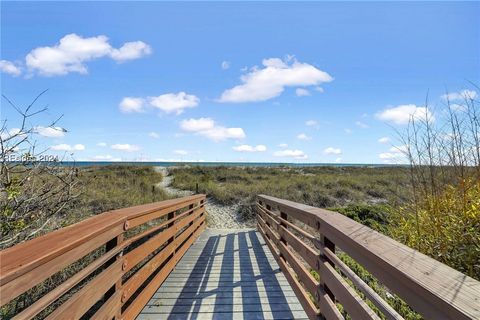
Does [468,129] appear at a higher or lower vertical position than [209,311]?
higher

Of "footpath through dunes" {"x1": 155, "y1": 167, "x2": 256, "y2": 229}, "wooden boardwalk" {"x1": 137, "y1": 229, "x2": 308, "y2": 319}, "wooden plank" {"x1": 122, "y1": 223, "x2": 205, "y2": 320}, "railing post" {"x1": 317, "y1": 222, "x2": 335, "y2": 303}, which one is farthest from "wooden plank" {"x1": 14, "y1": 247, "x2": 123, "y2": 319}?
"footpath through dunes" {"x1": 155, "y1": 167, "x2": 256, "y2": 229}

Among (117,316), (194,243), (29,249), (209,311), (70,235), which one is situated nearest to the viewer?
(29,249)

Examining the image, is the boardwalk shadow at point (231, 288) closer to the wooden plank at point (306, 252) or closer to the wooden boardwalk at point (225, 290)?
the wooden boardwalk at point (225, 290)

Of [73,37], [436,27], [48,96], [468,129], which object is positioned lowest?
[468,129]

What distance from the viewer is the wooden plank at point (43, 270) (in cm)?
115

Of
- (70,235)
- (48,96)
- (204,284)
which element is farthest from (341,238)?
(48,96)

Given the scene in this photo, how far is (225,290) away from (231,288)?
0.36 ft

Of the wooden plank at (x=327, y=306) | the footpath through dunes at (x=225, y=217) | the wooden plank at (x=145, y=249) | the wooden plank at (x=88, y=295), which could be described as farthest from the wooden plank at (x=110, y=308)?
the footpath through dunes at (x=225, y=217)

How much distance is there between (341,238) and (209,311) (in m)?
1.98

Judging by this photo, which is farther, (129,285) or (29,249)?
(129,285)

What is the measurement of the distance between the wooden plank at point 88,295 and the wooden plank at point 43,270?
209 mm

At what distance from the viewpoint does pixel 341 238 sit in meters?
1.98

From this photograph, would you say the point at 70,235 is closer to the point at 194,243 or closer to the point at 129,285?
the point at 129,285

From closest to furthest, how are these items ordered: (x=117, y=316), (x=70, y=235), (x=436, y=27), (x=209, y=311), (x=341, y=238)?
(x=70, y=235), (x=341, y=238), (x=117, y=316), (x=209, y=311), (x=436, y=27)
